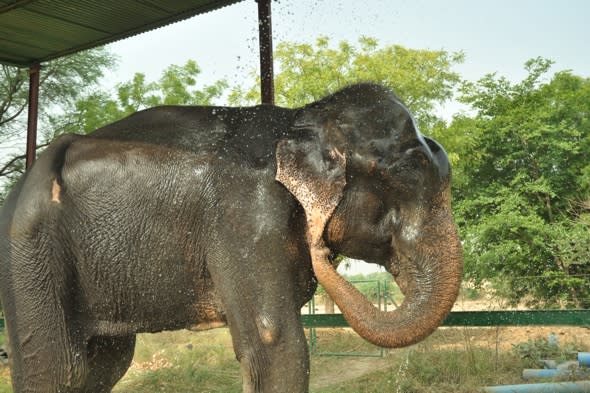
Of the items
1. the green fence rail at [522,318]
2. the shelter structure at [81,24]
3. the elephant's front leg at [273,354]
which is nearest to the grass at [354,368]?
the green fence rail at [522,318]

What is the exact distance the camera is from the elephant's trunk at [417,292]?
251 cm

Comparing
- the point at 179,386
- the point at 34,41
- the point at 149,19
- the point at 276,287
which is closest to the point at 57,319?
the point at 276,287

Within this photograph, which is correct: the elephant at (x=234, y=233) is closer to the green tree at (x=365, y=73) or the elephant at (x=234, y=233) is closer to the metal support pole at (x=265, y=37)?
the metal support pole at (x=265, y=37)

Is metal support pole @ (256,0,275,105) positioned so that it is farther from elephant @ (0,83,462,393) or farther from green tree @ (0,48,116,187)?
green tree @ (0,48,116,187)

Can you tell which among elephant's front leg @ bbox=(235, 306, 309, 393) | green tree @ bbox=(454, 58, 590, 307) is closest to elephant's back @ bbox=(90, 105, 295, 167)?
elephant's front leg @ bbox=(235, 306, 309, 393)

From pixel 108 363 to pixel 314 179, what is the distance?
151 centimetres

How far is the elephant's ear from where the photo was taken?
8.63ft

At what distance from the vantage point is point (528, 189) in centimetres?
1658

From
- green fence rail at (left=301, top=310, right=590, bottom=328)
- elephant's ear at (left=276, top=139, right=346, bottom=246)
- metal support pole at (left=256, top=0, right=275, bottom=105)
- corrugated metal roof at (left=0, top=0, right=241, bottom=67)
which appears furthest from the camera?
corrugated metal roof at (left=0, top=0, right=241, bottom=67)

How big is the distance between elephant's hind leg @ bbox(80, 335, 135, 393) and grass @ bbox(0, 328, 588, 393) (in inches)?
128

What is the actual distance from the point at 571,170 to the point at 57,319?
51.8ft

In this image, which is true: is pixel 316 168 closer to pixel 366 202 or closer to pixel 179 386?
pixel 366 202

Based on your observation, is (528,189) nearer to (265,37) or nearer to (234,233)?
(265,37)

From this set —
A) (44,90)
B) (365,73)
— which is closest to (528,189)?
(365,73)
